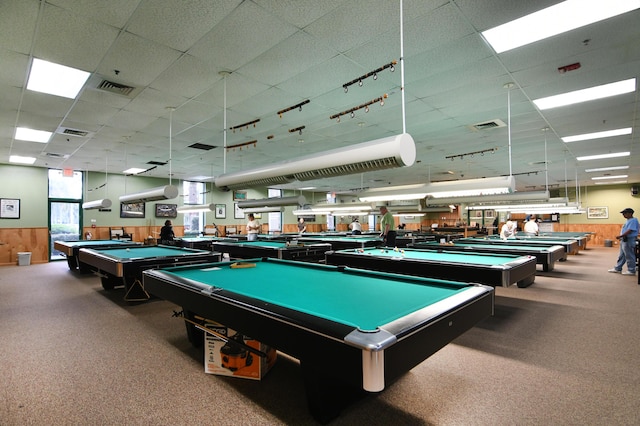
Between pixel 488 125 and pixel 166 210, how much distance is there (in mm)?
11734

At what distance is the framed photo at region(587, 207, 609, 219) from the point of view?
1684cm

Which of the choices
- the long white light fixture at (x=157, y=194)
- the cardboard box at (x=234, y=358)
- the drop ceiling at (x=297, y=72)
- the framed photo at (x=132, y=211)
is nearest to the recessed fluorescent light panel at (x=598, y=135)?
the drop ceiling at (x=297, y=72)

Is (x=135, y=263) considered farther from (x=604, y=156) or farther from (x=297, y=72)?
(x=604, y=156)

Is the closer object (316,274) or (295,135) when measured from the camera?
(316,274)

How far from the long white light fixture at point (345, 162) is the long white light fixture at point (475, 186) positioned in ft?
9.02

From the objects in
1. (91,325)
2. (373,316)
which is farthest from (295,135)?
(373,316)

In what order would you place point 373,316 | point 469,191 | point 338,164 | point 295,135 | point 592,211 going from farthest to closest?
point 592,211, point 295,135, point 469,191, point 338,164, point 373,316

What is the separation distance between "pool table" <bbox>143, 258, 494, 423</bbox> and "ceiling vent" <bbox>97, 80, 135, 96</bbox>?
9.20 feet

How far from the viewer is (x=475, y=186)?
4941mm

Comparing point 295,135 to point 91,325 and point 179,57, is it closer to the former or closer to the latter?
point 179,57

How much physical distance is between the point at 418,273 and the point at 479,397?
1.79 meters

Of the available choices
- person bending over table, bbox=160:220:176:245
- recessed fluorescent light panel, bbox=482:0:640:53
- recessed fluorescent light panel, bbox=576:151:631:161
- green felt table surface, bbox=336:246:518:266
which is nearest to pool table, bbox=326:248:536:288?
green felt table surface, bbox=336:246:518:266

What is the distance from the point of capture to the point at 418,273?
13.5 feet

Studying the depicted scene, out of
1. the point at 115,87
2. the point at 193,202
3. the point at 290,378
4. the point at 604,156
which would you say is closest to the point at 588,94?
the point at 290,378
